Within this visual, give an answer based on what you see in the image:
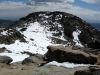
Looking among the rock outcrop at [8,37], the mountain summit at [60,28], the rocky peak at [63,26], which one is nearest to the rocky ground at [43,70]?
the rock outcrop at [8,37]

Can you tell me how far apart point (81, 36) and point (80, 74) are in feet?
253

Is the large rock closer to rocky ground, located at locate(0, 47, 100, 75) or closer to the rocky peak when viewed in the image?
rocky ground, located at locate(0, 47, 100, 75)

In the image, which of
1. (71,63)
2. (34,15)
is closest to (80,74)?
(71,63)

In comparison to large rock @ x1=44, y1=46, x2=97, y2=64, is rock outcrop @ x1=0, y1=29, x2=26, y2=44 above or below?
below

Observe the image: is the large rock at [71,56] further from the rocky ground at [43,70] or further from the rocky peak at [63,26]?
the rocky peak at [63,26]

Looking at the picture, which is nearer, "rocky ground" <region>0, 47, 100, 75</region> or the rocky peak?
"rocky ground" <region>0, 47, 100, 75</region>

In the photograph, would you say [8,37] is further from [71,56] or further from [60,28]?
[60,28]

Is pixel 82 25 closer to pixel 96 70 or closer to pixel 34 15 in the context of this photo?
pixel 34 15

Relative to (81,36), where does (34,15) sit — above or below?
above

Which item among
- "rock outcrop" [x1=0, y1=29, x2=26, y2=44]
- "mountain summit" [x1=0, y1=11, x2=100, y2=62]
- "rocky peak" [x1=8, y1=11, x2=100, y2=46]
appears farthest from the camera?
"rocky peak" [x1=8, y1=11, x2=100, y2=46]

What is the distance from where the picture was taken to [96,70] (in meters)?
9.65

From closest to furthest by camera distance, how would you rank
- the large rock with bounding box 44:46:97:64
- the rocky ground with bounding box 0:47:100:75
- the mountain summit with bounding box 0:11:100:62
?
the rocky ground with bounding box 0:47:100:75 < the large rock with bounding box 44:46:97:64 < the mountain summit with bounding box 0:11:100:62

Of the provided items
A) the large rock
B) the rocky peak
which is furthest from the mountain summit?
the large rock

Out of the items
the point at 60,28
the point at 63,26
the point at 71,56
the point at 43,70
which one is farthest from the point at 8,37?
the point at 63,26
